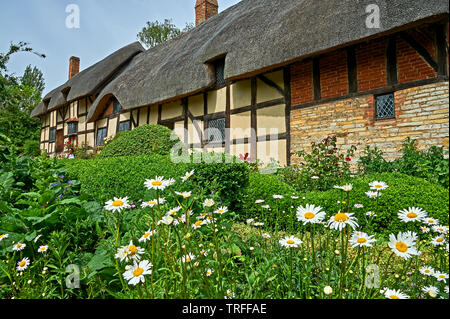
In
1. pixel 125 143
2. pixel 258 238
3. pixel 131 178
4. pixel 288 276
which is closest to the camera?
pixel 288 276

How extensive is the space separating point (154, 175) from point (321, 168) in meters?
3.02

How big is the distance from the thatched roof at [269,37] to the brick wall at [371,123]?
3.49 feet

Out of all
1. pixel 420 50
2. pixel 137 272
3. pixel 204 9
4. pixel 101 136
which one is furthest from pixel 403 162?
→ pixel 101 136

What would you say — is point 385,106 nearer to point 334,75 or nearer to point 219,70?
point 334,75

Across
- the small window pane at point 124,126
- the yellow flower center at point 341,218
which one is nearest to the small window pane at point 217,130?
the small window pane at point 124,126

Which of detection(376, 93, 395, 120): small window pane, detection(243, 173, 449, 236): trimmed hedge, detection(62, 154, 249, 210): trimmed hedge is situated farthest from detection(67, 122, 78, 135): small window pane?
detection(376, 93, 395, 120): small window pane

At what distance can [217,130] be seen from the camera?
25.0 ft

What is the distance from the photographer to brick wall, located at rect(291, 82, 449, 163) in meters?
4.37

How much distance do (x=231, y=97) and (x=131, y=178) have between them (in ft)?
13.3

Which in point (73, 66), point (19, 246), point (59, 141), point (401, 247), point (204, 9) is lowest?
point (19, 246)

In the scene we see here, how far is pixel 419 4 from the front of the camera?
4016 mm
